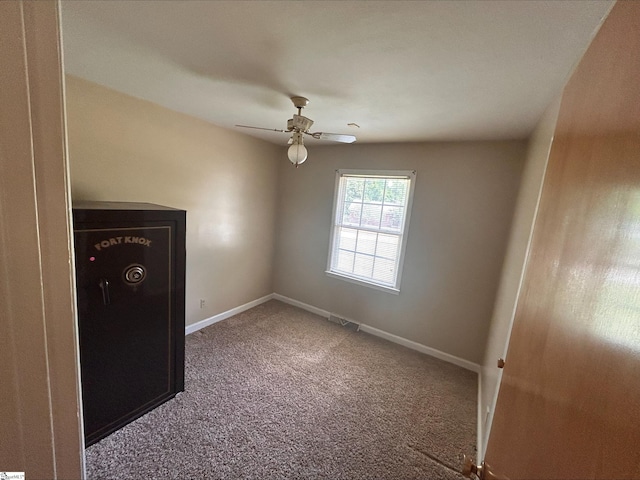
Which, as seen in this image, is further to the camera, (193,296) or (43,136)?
(193,296)

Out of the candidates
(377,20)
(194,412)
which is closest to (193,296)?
(194,412)

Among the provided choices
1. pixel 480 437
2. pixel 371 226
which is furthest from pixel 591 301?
pixel 371 226

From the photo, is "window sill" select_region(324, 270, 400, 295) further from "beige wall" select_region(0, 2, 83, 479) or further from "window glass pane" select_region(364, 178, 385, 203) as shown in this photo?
"beige wall" select_region(0, 2, 83, 479)

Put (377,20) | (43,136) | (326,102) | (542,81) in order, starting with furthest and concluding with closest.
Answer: (326,102), (542,81), (377,20), (43,136)

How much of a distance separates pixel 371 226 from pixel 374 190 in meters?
0.46

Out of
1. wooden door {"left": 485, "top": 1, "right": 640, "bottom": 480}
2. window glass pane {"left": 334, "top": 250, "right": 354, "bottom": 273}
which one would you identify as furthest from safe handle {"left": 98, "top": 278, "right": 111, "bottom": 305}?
window glass pane {"left": 334, "top": 250, "right": 354, "bottom": 273}

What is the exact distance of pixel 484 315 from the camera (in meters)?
2.68

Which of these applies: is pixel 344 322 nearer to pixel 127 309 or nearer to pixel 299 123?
pixel 127 309

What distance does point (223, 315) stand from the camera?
11.1ft

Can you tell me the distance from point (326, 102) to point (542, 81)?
1262mm

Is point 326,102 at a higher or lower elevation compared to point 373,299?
higher

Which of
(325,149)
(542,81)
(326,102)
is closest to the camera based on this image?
(542,81)

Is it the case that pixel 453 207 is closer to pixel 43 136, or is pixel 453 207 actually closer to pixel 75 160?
pixel 43 136

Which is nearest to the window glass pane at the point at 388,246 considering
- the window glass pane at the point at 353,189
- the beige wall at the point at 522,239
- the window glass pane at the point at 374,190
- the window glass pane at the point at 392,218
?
the window glass pane at the point at 392,218
